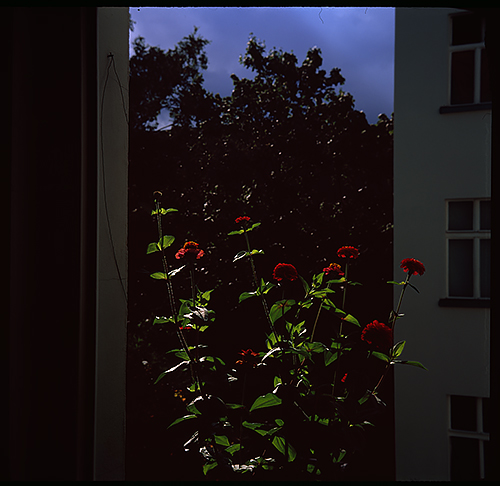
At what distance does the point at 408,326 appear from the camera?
432 cm

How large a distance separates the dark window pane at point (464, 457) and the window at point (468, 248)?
A: 4.34 ft

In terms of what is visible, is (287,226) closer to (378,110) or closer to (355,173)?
(355,173)

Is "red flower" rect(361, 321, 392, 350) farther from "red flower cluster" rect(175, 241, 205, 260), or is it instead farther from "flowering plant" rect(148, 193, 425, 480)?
"red flower cluster" rect(175, 241, 205, 260)

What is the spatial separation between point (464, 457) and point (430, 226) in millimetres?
2145

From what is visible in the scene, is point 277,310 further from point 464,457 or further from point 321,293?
point 464,457

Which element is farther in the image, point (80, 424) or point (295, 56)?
point (295, 56)

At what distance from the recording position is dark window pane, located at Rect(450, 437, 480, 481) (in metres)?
4.10

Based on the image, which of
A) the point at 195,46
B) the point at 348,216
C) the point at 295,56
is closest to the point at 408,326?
the point at 348,216

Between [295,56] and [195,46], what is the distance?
268 centimetres

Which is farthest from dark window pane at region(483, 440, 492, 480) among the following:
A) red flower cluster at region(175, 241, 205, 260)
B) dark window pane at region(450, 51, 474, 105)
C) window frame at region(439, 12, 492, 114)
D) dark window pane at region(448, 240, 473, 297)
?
dark window pane at region(450, 51, 474, 105)

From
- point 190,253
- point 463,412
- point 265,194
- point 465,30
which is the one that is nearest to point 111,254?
point 190,253

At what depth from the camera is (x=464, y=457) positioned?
412 centimetres

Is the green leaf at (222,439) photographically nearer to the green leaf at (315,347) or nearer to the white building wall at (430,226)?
the green leaf at (315,347)

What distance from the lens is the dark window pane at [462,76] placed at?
425cm
